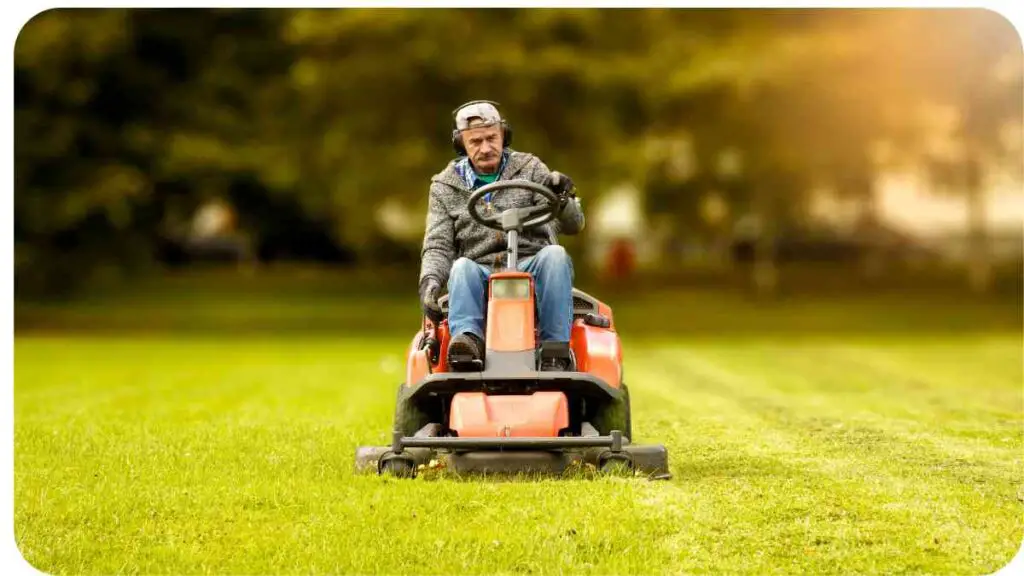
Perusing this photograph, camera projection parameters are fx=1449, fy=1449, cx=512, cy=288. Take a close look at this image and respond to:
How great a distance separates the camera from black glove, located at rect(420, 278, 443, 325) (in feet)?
23.1

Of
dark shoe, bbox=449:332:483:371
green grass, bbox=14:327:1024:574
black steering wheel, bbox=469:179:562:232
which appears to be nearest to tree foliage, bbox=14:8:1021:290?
green grass, bbox=14:327:1024:574

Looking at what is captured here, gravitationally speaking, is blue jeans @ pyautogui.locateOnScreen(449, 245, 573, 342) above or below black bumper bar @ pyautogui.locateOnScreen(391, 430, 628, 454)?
above

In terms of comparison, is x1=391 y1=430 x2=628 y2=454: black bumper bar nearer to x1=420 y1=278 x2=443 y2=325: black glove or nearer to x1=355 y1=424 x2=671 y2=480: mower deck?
x1=355 y1=424 x2=671 y2=480: mower deck

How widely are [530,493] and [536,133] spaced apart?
1620 cm

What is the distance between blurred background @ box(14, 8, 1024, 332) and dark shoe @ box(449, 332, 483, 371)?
44.9ft

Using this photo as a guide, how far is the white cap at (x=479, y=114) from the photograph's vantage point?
23.8 ft

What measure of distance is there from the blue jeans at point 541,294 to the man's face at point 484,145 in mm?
592

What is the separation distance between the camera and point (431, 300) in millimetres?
7051

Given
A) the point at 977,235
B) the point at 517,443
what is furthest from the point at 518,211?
the point at 977,235

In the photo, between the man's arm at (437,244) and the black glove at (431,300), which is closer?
the black glove at (431,300)

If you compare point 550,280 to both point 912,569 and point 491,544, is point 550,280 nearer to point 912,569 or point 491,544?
point 491,544

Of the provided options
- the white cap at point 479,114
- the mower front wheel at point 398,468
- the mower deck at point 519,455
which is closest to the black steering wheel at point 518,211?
the white cap at point 479,114

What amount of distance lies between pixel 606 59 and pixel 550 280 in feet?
51.8

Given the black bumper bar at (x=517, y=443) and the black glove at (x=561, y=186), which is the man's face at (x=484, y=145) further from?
the black bumper bar at (x=517, y=443)
